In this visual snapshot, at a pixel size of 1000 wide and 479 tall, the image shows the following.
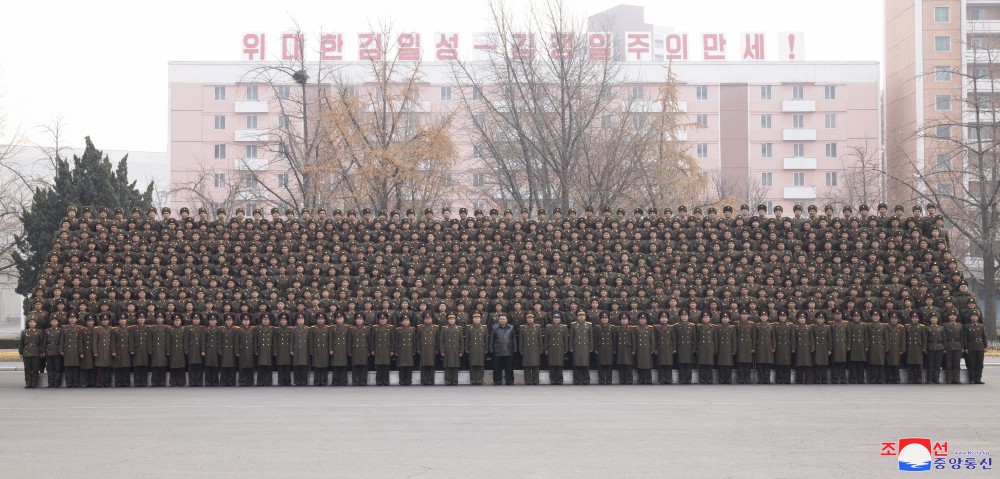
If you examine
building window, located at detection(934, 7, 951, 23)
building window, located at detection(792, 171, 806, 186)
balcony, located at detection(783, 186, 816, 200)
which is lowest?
balcony, located at detection(783, 186, 816, 200)

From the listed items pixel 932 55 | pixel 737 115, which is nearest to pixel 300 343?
pixel 932 55

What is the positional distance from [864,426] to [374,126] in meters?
19.7

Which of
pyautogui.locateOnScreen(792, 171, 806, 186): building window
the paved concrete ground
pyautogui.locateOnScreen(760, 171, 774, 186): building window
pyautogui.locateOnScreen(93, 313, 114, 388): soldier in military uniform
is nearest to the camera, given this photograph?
the paved concrete ground

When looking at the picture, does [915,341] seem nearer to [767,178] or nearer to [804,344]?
[804,344]

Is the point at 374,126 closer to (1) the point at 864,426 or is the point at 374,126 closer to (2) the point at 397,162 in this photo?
(2) the point at 397,162

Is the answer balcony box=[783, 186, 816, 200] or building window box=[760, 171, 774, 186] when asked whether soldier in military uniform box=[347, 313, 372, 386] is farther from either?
balcony box=[783, 186, 816, 200]

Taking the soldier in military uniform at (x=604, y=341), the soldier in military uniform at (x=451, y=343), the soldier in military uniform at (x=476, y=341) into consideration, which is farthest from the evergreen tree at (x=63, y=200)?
the soldier in military uniform at (x=604, y=341)

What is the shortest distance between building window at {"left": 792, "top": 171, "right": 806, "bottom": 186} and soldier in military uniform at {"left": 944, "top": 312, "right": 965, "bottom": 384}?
158 ft

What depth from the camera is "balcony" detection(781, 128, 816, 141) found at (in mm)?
64438

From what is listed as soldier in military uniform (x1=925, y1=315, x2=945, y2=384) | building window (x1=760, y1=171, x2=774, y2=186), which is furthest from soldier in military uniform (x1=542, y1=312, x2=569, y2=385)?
building window (x1=760, y1=171, x2=774, y2=186)

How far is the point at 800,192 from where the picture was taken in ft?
211

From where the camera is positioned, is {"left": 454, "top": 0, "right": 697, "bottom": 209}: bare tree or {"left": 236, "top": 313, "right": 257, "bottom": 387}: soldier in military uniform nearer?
{"left": 236, "top": 313, "right": 257, "bottom": 387}: soldier in military uniform

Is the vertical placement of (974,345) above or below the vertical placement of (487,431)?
above

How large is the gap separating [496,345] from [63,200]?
18243 millimetres
